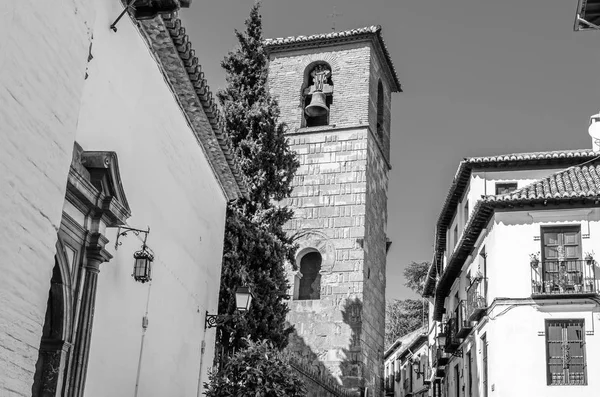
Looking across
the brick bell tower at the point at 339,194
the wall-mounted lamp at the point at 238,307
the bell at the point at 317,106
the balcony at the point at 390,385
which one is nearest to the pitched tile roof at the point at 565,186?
the wall-mounted lamp at the point at 238,307

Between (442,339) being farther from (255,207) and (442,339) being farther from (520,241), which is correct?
(255,207)

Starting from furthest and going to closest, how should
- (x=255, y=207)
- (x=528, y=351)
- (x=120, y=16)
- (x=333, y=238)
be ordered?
(x=333, y=238) → (x=255, y=207) → (x=528, y=351) → (x=120, y=16)

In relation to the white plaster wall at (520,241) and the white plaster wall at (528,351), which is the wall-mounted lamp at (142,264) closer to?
the white plaster wall at (528,351)

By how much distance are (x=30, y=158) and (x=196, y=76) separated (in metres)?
5.77

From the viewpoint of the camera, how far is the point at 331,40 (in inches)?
1107

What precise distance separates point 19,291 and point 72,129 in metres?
1.32

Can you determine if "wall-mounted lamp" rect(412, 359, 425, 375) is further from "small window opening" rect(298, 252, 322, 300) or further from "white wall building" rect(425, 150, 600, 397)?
"white wall building" rect(425, 150, 600, 397)

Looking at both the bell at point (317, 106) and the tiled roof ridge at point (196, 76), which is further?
the bell at point (317, 106)

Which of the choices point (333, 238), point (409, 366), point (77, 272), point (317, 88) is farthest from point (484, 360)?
point (409, 366)

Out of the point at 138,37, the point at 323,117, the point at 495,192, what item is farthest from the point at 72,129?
the point at 323,117

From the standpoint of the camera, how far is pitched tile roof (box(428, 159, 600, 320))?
17.6 metres

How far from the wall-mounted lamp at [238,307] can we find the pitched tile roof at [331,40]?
1461cm

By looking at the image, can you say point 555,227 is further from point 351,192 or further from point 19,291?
point 19,291

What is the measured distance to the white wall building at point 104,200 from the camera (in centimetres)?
520
